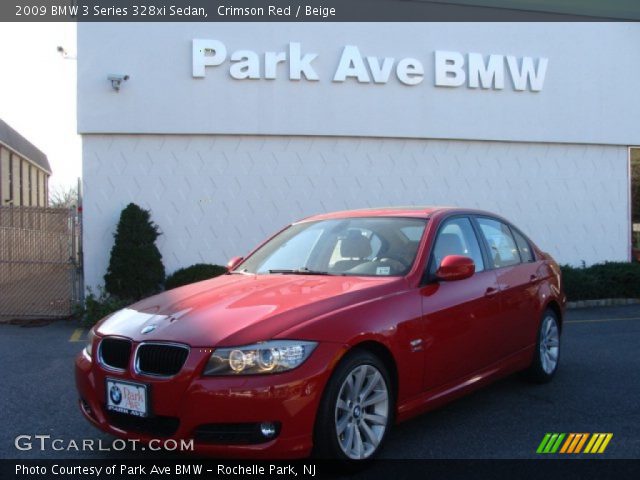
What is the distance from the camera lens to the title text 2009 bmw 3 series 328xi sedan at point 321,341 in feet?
11.8

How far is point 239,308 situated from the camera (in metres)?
4.09

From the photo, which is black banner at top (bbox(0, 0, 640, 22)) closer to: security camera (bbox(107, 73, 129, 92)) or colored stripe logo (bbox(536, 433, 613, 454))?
security camera (bbox(107, 73, 129, 92))

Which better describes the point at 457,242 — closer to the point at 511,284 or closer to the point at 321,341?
the point at 511,284

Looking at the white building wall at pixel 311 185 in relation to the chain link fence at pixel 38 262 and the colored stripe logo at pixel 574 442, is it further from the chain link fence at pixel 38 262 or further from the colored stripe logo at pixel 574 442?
the colored stripe logo at pixel 574 442

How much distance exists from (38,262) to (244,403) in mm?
8399

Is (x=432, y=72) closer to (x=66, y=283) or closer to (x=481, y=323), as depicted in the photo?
(x=66, y=283)

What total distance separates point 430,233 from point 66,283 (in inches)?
311

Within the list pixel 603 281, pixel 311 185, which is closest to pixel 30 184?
pixel 311 185

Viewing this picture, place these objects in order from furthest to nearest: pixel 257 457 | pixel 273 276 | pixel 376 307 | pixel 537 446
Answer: pixel 273 276 → pixel 537 446 → pixel 376 307 → pixel 257 457

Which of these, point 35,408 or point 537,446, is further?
point 35,408

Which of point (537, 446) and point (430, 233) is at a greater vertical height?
point (430, 233)

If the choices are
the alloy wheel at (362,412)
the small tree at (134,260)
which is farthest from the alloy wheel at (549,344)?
the small tree at (134,260)

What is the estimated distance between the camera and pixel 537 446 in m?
4.50

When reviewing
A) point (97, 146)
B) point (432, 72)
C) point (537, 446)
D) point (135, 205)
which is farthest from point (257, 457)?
point (432, 72)
